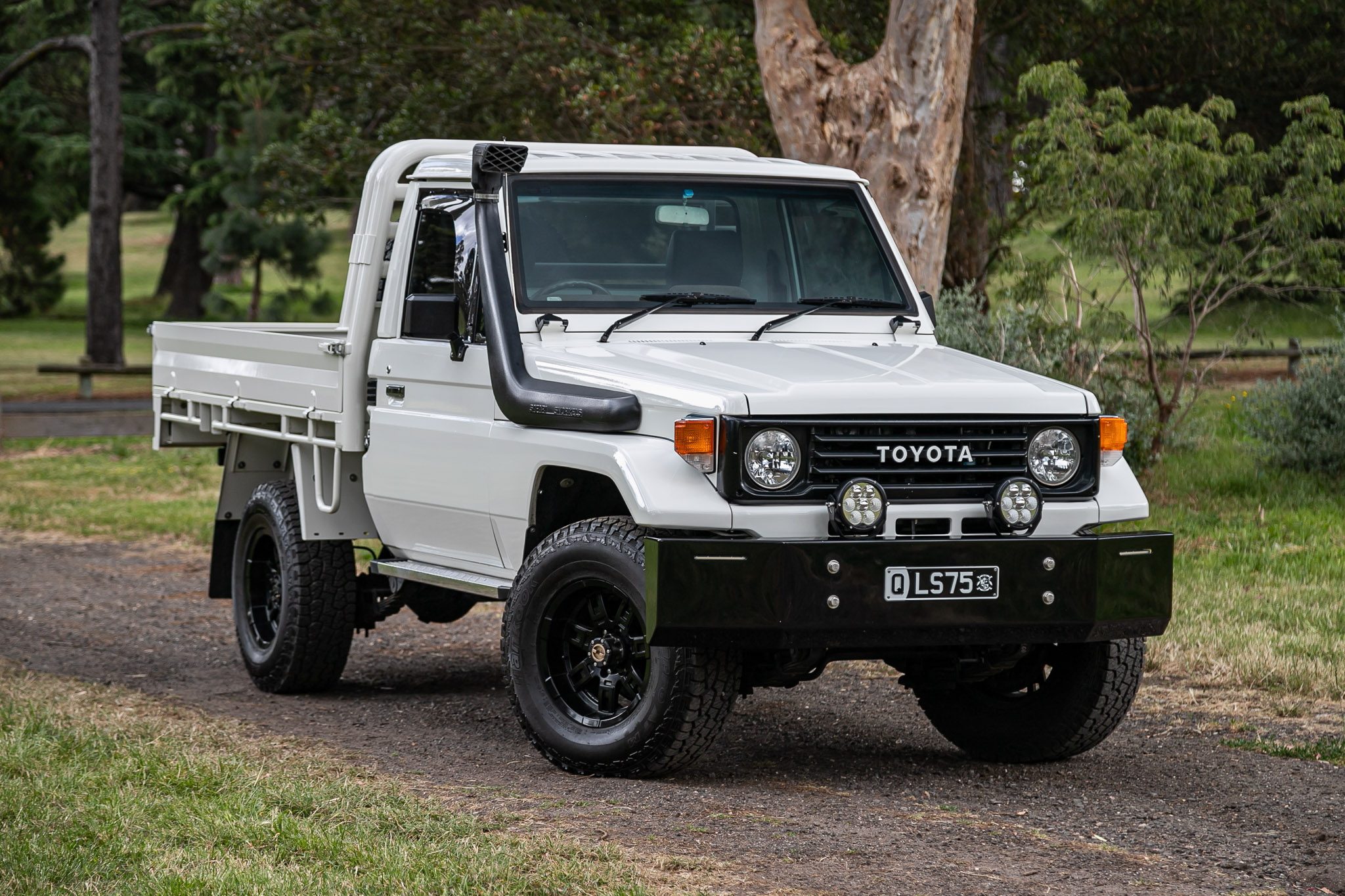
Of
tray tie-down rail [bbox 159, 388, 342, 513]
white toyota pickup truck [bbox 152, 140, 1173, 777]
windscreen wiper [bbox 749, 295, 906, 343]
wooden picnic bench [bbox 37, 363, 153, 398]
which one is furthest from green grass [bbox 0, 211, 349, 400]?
windscreen wiper [bbox 749, 295, 906, 343]

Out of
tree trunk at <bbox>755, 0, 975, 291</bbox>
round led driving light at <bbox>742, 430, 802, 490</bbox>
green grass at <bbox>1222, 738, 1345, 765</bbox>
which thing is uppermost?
tree trunk at <bbox>755, 0, 975, 291</bbox>

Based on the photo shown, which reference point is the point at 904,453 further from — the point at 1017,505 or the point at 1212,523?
the point at 1212,523

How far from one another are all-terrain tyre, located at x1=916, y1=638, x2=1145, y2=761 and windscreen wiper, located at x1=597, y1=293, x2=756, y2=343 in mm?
1688

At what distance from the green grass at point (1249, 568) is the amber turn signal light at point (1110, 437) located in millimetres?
2446

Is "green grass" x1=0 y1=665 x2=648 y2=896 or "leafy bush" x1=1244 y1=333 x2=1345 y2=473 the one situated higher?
"leafy bush" x1=1244 y1=333 x2=1345 y2=473

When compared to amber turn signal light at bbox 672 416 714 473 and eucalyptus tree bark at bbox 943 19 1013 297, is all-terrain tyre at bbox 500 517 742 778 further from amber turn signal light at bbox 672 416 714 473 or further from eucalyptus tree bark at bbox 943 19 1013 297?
eucalyptus tree bark at bbox 943 19 1013 297

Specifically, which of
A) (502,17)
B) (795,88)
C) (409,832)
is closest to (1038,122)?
(795,88)

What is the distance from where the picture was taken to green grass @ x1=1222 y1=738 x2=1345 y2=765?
6926mm

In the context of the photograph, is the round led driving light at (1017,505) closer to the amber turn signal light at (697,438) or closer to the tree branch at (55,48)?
the amber turn signal light at (697,438)

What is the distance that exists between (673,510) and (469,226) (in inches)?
75.1

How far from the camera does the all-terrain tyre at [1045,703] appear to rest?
21.4 feet

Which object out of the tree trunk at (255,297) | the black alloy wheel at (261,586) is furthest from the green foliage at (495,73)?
the tree trunk at (255,297)

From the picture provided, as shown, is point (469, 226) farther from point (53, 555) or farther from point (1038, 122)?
point (1038, 122)

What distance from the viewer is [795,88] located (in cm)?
1459
